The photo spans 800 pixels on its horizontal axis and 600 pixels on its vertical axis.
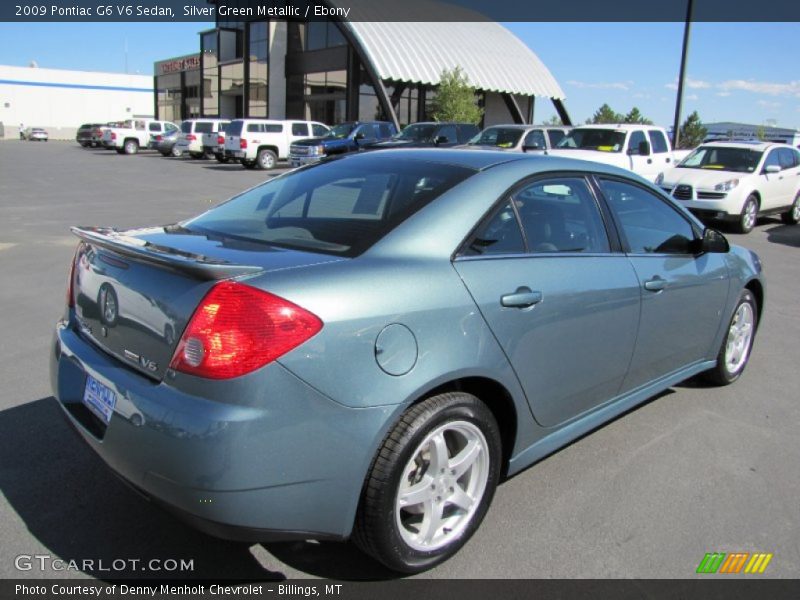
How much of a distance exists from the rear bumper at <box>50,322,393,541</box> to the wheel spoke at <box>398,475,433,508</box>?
26cm

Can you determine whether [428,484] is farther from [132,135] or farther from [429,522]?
[132,135]

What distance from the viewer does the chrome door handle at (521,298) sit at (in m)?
2.78

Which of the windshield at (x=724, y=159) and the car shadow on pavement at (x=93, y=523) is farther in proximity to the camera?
the windshield at (x=724, y=159)

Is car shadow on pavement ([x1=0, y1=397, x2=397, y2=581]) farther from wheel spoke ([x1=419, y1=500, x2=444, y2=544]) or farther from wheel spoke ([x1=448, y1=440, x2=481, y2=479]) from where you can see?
wheel spoke ([x1=448, y1=440, x2=481, y2=479])

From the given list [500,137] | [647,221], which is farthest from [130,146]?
[647,221]

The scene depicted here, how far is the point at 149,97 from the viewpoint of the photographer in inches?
3489

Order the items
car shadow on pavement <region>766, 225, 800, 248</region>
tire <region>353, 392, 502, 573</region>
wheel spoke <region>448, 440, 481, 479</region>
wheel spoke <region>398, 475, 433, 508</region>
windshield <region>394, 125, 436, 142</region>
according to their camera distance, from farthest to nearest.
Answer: windshield <region>394, 125, 436, 142</region>
car shadow on pavement <region>766, 225, 800, 248</region>
wheel spoke <region>448, 440, 481, 479</region>
wheel spoke <region>398, 475, 433, 508</region>
tire <region>353, 392, 502, 573</region>

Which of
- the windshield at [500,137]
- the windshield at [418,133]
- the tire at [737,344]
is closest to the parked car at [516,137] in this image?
the windshield at [500,137]

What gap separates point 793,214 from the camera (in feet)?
49.1

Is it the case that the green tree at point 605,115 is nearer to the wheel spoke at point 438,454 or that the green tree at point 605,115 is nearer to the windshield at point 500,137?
the windshield at point 500,137

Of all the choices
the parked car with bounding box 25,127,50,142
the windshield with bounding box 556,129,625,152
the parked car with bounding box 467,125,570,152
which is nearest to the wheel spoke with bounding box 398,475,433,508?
the windshield with bounding box 556,129,625,152

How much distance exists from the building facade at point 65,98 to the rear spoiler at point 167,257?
83962 millimetres

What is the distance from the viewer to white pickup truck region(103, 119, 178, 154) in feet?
132

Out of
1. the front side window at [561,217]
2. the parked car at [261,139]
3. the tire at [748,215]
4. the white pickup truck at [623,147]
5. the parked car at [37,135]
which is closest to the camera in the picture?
the front side window at [561,217]
